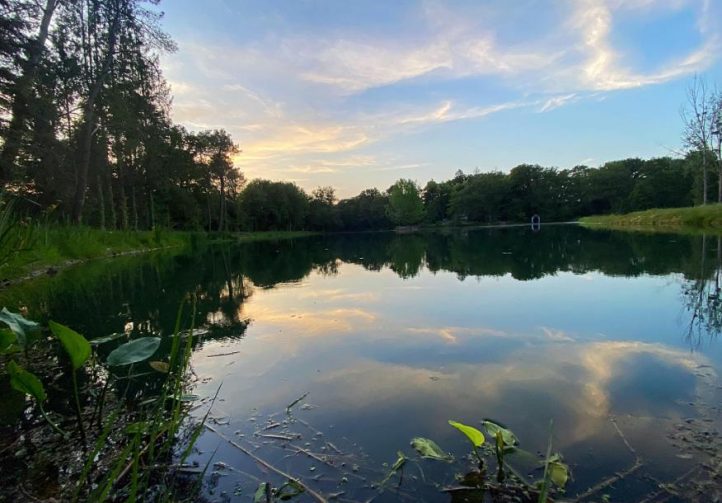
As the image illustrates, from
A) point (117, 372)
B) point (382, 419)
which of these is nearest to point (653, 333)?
point (382, 419)

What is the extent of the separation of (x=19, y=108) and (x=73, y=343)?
40.4ft

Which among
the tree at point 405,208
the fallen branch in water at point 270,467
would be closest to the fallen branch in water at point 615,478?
the fallen branch in water at point 270,467

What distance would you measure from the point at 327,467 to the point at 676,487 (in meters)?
1.44

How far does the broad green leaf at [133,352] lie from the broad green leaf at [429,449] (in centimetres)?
130

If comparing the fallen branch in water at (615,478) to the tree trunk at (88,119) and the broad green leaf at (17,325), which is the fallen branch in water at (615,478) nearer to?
the broad green leaf at (17,325)

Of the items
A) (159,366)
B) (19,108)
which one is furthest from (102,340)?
(19,108)

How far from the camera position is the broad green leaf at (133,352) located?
71.6 inches

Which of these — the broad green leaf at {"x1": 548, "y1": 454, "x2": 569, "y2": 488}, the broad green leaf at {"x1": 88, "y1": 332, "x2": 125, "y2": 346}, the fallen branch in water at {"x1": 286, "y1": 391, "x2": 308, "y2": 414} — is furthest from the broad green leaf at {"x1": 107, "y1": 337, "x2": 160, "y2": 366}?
the broad green leaf at {"x1": 548, "y1": 454, "x2": 569, "y2": 488}

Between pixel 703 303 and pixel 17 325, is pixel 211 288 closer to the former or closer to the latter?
pixel 17 325

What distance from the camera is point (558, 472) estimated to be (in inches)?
69.0

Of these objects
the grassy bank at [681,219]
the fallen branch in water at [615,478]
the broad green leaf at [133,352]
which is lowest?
the fallen branch in water at [615,478]

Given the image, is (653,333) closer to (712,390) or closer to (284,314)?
(712,390)

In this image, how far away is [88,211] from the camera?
74.7 ft

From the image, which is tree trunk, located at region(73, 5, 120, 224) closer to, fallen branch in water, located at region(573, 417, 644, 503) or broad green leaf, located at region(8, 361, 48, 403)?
broad green leaf, located at region(8, 361, 48, 403)
